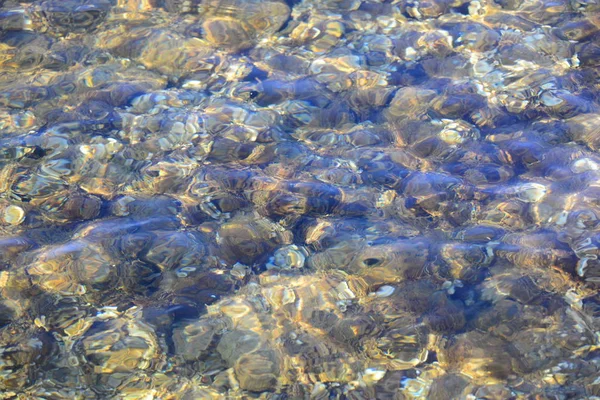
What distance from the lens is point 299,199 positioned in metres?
2.94

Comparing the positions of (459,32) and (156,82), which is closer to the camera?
(156,82)

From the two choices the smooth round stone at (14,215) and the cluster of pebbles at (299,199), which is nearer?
the cluster of pebbles at (299,199)

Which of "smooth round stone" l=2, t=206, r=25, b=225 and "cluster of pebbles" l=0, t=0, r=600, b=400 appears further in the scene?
"smooth round stone" l=2, t=206, r=25, b=225

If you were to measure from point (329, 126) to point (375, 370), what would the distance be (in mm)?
1503

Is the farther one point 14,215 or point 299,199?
point 299,199

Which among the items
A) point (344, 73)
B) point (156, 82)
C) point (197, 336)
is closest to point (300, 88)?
point (344, 73)

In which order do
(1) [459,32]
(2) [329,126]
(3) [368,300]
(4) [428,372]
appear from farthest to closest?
(1) [459,32] → (2) [329,126] → (3) [368,300] → (4) [428,372]

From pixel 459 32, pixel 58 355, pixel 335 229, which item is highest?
pixel 459 32

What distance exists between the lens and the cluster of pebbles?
7.60ft

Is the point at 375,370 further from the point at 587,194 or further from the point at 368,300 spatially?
the point at 587,194

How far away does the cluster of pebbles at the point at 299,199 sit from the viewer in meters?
2.32

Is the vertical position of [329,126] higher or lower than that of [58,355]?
higher

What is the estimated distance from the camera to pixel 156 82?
11.9 ft

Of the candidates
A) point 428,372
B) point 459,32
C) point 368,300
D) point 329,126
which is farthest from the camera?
point 459,32
